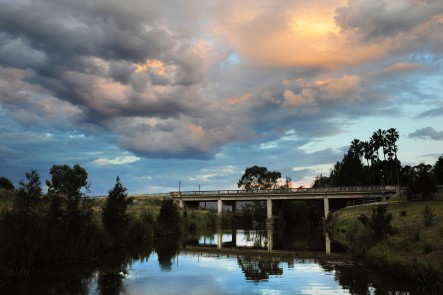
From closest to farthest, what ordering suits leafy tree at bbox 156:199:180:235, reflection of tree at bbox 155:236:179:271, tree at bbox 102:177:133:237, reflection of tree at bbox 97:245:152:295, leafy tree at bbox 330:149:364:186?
1. reflection of tree at bbox 97:245:152:295
2. reflection of tree at bbox 155:236:179:271
3. tree at bbox 102:177:133:237
4. leafy tree at bbox 156:199:180:235
5. leafy tree at bbox 330:149:364:186

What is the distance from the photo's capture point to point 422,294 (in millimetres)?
18969

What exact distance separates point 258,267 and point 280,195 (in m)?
80.5

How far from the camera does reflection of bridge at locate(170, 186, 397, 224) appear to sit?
97.9m

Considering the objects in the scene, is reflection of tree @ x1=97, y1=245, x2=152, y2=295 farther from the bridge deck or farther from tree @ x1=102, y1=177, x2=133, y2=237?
the bridge deck

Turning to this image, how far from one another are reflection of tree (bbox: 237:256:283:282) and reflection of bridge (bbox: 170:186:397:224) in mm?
67650

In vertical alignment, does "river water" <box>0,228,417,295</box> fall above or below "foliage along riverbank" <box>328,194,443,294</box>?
below

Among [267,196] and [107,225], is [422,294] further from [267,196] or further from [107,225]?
[267,196]

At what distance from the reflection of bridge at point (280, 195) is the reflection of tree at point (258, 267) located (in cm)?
6765

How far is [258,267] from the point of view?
30.5 meters

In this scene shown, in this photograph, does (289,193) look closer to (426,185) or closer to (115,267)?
(426,185)

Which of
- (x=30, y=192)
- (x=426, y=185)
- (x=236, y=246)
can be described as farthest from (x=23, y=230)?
(x=426, y=185)

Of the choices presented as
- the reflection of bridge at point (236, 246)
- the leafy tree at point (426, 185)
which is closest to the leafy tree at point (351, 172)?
the leafy tree at point (426, 185)

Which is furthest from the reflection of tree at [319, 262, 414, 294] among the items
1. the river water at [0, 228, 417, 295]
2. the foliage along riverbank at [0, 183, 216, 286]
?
the foliage along riverbank at [0, 183, 216, 286]

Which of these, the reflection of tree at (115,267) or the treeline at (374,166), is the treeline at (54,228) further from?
the treeline at (374,166)
